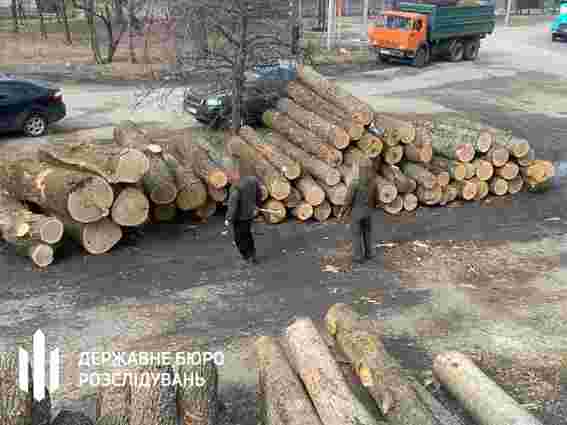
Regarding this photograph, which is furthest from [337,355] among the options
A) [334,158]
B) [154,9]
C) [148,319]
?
[154,9]

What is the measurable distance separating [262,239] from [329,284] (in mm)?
1951

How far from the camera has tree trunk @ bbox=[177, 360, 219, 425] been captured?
5.57 meters

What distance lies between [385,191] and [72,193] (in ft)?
18.2

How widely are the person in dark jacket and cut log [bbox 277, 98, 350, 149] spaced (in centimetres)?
179

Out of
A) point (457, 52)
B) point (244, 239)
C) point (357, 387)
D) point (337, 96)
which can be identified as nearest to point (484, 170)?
point (337, 96)

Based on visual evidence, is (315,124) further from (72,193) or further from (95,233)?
(72,193)

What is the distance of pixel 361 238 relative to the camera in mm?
9945

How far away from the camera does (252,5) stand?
1409cm

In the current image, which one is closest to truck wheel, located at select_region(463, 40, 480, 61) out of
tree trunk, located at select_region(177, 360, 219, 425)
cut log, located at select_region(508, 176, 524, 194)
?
cut log, located at select_region(508, 176, 524, 194)

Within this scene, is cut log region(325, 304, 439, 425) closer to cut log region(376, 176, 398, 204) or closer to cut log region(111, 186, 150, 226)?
cut log region(111, 186, 150, 226)

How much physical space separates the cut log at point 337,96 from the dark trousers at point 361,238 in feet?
8.88

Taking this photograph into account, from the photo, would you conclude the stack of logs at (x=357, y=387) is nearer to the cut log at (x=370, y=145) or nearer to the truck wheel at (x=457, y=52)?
the cut log at (x=370, y=145)

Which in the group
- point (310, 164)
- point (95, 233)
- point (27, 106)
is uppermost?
point (27, 106)

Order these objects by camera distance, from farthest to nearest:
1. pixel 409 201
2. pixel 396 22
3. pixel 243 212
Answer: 1. pixel 396 22
2. pixel 409 201
3. pixel 243 212
